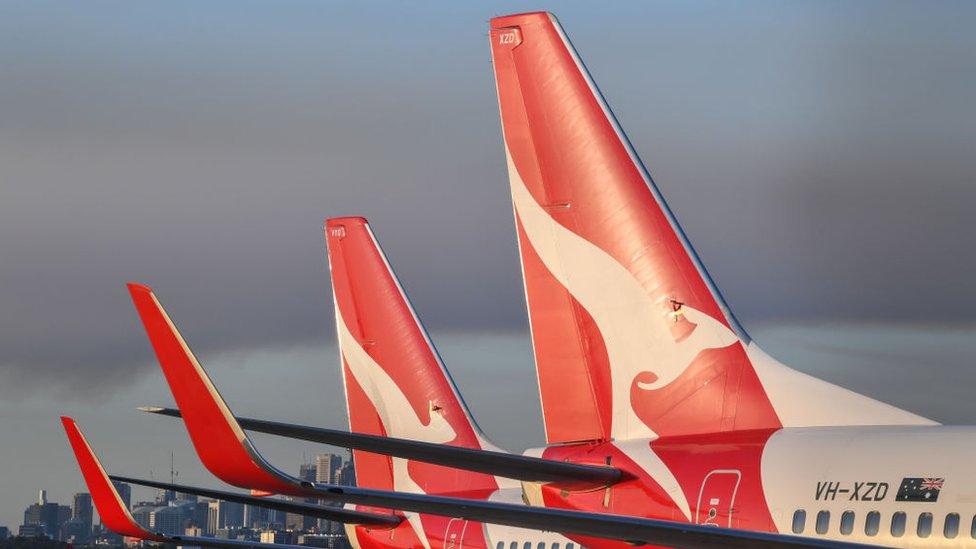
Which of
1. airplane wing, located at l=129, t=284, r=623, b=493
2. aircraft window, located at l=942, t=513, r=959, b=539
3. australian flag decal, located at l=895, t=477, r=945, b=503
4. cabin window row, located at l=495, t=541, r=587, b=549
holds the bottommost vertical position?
cabin window row, located at l=495, t=541, r=587, b=549

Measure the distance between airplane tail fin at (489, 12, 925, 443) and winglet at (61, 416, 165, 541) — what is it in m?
8.58

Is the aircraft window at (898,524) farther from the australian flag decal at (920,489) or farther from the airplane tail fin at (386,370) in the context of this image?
the airplane tail fin at (386,370)

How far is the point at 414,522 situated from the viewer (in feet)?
94.7

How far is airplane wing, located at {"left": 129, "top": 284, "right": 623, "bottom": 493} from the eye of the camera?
13.6 m

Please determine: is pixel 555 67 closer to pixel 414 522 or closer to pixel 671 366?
pixel 671 366

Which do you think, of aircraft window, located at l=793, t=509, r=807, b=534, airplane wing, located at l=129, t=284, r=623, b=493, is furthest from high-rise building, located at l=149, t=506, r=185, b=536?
aircraft window, located at l=793, t=509, r=807, b=534

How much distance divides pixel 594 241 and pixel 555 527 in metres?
7.26

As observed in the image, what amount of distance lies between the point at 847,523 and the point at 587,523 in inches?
163

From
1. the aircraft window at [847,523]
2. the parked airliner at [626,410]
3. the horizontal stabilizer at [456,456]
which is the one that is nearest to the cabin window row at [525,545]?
the parked airliner at [626,410]

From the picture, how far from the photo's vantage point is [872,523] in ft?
51.7

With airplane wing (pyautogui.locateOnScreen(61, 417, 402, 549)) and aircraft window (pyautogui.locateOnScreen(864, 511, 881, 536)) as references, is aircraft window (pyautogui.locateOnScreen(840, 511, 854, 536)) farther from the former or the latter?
airplane wing (pyautogui.locateOnScreen(61, 417, 402, 549))

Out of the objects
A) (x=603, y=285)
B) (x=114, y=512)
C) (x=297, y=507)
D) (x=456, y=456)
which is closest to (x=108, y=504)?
(x=114, y=512)

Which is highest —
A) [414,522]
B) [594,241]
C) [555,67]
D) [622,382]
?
[555,67]

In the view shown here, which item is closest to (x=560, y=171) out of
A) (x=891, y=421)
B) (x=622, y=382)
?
(x=622, y=382)
